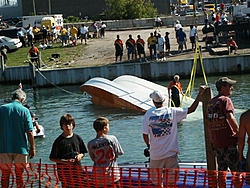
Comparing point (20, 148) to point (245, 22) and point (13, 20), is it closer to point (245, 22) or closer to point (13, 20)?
point (245, 22)

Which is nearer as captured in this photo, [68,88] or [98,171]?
[98,171]

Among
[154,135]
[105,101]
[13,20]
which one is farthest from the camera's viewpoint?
[13,20]

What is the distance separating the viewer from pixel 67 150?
8672 mm

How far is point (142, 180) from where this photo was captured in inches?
374

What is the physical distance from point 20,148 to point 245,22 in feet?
113

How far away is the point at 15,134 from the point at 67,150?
40.0 inches

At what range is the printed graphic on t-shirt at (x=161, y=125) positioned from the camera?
337 inches

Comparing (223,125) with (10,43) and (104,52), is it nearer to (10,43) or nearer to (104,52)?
(104,52)

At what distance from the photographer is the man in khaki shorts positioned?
9.20 metres

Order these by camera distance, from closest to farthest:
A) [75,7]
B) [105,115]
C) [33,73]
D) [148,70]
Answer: [105,115]
[148,70]
[33,73]
[75,7]

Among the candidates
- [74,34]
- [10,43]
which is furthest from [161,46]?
[10,43]

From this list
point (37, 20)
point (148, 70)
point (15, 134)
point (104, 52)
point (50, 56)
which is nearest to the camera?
point (15, 134)

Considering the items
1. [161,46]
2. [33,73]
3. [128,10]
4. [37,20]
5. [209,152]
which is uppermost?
[128,10]

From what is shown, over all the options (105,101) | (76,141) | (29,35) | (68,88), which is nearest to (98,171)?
(76,141)
